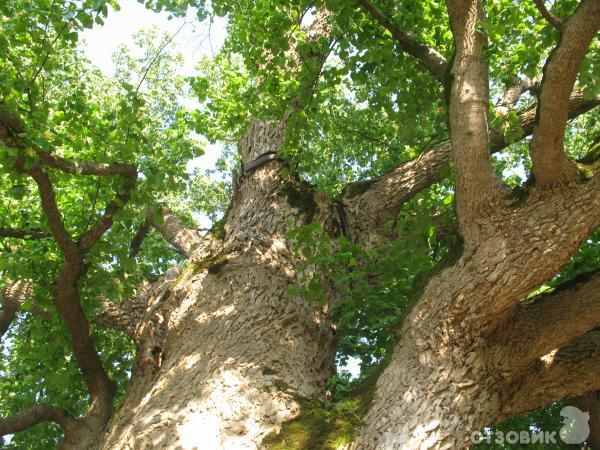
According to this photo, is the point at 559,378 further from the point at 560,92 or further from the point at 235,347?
the point at 235,347

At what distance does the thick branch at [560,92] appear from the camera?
345 cm

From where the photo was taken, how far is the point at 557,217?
12.2 feet

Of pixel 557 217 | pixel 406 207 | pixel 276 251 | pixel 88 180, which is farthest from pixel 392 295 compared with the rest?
pixel 88 180

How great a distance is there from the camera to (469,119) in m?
4.15

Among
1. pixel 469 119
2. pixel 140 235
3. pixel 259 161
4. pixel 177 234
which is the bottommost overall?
pixel 469 119

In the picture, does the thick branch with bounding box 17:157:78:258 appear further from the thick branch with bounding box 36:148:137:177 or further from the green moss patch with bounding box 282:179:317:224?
the green moss patch with bounding box 282:179:317:224

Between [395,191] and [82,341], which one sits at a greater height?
[395,191]

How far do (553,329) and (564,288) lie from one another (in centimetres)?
40

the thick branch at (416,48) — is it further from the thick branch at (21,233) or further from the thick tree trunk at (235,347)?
the thick branch at (21,233)

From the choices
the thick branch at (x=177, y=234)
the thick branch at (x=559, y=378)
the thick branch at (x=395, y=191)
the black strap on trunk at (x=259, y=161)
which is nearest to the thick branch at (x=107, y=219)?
the black strap on trunk at (x=259, y=161)

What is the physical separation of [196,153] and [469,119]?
255 centimetres

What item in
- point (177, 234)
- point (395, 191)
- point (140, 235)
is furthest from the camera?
point (140, 235)

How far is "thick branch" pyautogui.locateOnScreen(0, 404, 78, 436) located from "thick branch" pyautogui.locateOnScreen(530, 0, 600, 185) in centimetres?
505

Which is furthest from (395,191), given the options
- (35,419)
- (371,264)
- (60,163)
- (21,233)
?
(35,419)
